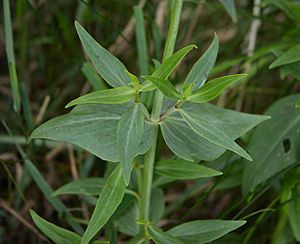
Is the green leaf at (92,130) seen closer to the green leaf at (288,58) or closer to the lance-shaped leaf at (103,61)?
the lance-shaped leaf at (103,61)

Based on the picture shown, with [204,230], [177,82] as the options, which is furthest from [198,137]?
[177,82]

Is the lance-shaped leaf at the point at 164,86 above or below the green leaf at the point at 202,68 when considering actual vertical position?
below

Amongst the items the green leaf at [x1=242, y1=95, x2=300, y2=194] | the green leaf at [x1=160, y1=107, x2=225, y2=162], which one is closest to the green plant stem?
the green leaf at [x1=160, y1=107, x2=225, y2=162]

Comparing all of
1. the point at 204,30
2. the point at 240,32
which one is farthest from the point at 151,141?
the point at 204,30

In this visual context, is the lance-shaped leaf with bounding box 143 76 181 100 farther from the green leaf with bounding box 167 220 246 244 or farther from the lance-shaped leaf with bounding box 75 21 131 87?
the green leaf with bounding box 167 220 246 244

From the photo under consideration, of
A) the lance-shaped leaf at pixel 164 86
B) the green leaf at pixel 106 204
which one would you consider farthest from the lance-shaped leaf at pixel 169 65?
the green leaf at pixel 106 204
